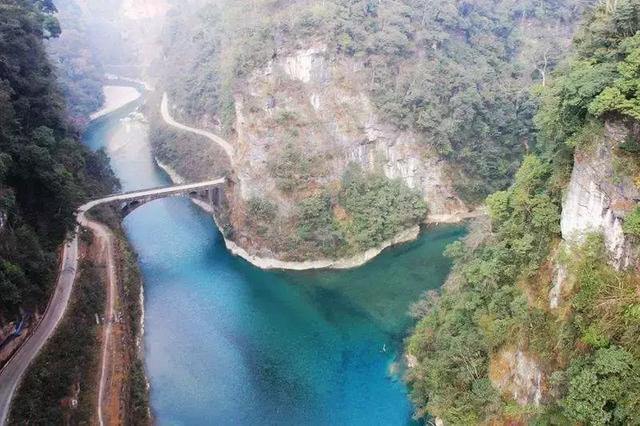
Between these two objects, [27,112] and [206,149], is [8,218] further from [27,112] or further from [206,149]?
[206,149]

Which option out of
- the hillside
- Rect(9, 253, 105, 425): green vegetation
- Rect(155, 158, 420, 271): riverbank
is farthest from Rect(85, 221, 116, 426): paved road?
the hillside

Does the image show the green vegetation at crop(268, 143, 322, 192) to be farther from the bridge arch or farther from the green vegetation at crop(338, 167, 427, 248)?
the bridge arch

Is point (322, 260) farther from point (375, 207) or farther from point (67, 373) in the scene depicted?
point (67, 373)

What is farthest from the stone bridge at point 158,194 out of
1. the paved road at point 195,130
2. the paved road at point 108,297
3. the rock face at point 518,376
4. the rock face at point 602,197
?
the rock face at point 602,197

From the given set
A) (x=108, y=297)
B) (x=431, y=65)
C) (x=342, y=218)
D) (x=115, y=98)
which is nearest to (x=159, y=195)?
(x=108, y=297)

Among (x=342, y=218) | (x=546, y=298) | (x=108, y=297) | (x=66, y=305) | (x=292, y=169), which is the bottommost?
(x=342, y=218)

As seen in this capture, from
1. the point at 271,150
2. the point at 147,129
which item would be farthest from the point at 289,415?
the point at 147,129
